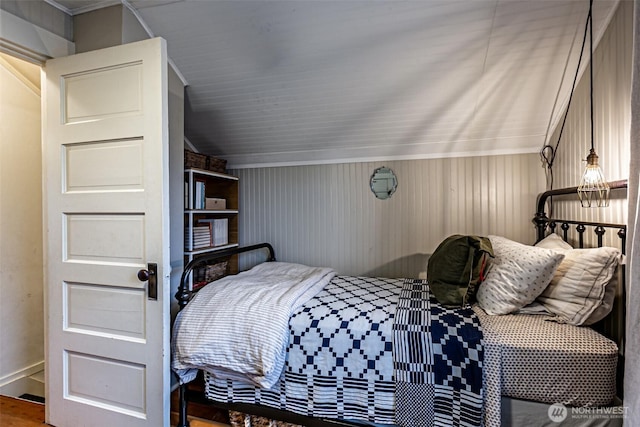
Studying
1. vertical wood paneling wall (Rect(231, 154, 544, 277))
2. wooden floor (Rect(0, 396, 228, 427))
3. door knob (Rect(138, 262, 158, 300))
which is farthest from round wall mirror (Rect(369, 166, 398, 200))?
wooden floor (Rect(0, 396, 228, 427))

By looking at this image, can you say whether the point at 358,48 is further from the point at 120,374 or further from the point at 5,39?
the point at 120,374

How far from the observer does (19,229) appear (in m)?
2.16

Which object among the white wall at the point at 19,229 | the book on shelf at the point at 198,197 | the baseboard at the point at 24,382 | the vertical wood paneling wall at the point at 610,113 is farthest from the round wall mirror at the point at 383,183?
the baseboard at the point at 24,382

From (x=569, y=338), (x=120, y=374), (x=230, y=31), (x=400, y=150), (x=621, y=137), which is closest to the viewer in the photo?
(x=569, y=338)

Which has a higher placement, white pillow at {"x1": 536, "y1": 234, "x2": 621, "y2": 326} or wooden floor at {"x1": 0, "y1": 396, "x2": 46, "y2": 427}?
white pillow at {"x1": 536, "y1": 234, "x2": 621, "y2": 326}

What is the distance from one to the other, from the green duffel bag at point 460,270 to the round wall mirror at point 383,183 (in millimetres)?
951

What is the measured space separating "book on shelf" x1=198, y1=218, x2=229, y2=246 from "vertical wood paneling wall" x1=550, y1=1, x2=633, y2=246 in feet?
8.79

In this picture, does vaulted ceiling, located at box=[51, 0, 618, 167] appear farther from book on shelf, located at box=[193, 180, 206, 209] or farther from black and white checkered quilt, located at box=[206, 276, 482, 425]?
black and white checkered quilt, located at box=[206, 276, 482, 425]

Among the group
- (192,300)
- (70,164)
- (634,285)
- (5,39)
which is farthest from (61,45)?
(634,285)

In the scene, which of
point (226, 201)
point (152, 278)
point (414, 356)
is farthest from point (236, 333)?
point (226, 201)

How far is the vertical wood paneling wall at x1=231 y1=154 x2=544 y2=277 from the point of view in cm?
241

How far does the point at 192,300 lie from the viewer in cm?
171

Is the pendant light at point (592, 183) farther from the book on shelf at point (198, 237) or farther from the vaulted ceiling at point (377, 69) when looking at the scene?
the book on shelf at point (198, 237)

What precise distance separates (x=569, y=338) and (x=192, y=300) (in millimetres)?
1852
